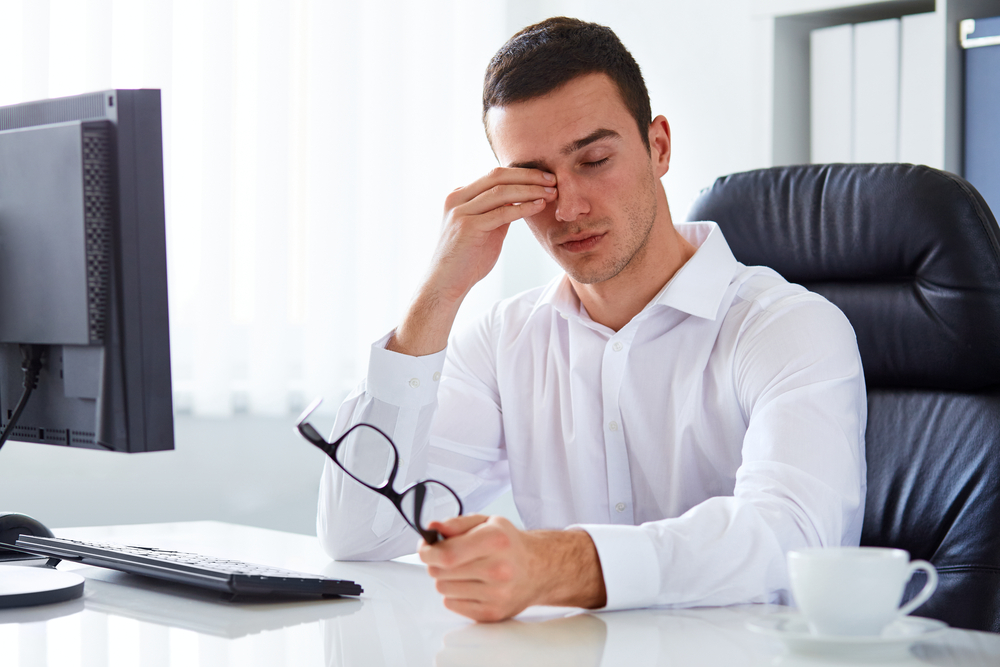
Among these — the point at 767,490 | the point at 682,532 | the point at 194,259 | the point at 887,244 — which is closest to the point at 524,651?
the point at 682,532

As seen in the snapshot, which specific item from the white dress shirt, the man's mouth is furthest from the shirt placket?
the man's mouth

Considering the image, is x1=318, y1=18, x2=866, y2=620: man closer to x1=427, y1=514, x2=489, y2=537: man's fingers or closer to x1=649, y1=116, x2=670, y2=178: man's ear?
x1=649, y1=116, x2=670, y2=178: man's ear

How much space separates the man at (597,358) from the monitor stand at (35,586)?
33 cm

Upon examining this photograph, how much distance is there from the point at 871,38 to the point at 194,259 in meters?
1.42

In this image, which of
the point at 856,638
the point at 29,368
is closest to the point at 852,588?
the point at 856,638

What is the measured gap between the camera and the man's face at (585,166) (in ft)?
4.25

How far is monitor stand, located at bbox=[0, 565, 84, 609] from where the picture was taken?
86cm

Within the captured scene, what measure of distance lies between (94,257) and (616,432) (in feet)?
2.35

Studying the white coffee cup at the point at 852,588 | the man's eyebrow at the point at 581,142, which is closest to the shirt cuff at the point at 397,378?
the man's eyebrow at the point at 581,142

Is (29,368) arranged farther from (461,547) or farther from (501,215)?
(501,215)

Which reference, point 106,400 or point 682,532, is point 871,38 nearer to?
point 682,532

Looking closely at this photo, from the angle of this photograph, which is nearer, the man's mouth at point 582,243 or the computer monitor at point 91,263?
the computer monitor at point 91,263

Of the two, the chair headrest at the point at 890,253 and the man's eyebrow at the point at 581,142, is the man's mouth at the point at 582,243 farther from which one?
the chair headrest at the point at 890,253

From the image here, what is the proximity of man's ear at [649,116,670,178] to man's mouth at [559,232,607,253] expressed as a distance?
20cm
